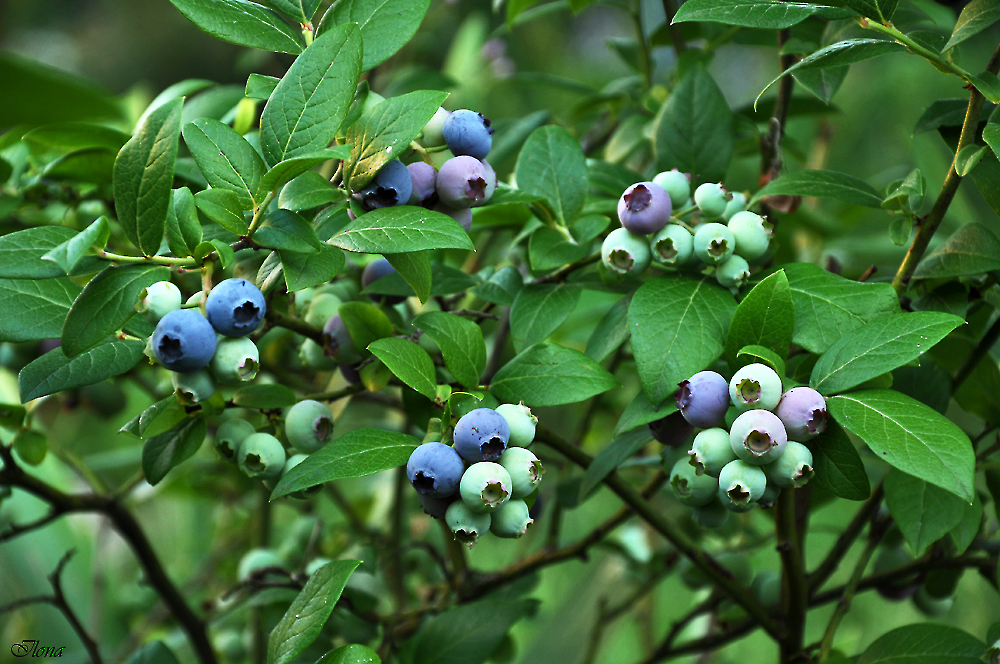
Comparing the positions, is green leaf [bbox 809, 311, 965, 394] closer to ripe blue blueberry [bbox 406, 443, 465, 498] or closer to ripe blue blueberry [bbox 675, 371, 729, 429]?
ripe blue blueberry [bbox 675, 371, 729, 429]

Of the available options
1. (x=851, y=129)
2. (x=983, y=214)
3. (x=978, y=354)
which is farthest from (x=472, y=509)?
(x=851, y=129)

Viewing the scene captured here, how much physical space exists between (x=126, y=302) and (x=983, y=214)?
6.12 ft

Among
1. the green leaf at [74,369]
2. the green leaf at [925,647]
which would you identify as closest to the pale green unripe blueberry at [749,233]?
the green leaf at [925,647]

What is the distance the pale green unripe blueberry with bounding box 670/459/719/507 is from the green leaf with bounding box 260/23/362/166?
0.33 m

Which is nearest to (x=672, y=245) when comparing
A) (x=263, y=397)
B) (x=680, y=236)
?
(x=680, y=236)

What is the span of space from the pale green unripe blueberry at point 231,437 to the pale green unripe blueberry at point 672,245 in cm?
34

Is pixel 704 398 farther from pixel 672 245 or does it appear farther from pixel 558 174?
pixel 558 174

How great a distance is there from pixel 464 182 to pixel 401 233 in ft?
0.28

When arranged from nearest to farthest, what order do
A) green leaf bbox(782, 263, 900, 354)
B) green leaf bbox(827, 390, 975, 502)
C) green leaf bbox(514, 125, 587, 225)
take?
green leaf bbox(827, 390, 975, 502)
green leaf bbox(782, 263, 900, 354)
green leaf bbox(514, 125, 587, 225)

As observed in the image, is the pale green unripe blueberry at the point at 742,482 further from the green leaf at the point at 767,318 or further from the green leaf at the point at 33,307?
the green leaf at the point at 33,307

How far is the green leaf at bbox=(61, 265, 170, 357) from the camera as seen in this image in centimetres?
46

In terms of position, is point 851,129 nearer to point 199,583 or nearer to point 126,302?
point 199,583

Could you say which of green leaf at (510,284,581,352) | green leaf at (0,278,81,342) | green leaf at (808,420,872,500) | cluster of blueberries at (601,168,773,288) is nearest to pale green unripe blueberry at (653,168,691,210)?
cluster of blueberries at (601,168,773,288)

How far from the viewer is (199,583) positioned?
4.42 feet
